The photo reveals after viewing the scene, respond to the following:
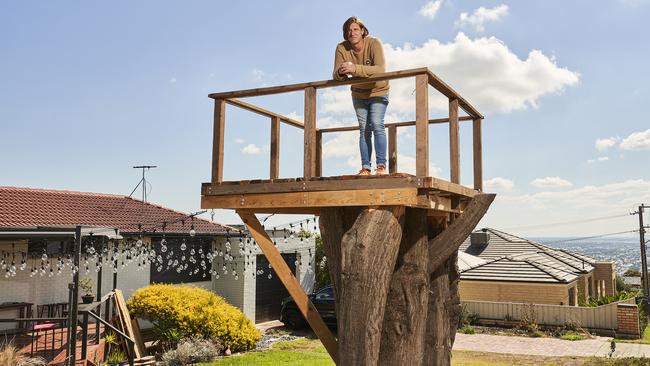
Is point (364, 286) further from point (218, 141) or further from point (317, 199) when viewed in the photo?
point (218, 141)

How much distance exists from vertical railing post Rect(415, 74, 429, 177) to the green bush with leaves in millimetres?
9554

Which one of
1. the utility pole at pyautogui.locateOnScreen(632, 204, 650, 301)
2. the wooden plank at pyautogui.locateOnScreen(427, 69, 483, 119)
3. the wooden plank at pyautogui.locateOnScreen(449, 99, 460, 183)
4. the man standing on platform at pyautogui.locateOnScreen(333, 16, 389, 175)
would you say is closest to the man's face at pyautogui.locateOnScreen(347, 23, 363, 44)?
the man standing on platform at pyautogui.locateOnScreen(333, 16, 389, 175)

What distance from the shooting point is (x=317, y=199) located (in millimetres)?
5953

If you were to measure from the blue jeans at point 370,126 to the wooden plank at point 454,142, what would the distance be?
0.91 meters

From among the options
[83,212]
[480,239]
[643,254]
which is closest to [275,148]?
[83,212]

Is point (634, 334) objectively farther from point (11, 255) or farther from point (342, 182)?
point (11, 255)

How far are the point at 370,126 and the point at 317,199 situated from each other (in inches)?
45.7

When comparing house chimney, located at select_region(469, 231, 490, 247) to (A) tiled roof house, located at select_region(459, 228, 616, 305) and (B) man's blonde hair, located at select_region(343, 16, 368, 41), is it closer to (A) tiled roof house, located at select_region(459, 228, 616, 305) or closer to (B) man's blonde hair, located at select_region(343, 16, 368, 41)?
(A) tiled roof house, located at select_region(459, 228, 616, 305)

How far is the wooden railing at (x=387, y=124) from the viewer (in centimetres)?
560

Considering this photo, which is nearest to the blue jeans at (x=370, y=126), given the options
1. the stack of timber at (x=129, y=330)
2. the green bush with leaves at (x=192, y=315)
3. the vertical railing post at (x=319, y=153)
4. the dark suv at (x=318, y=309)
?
the vertical railing post at (x=319, y=153)

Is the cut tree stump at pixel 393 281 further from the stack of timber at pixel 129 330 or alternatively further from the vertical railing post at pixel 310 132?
the stack of timber at pixel 129 330

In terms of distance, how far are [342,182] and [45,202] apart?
46.0 ft

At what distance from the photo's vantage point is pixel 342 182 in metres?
5.82

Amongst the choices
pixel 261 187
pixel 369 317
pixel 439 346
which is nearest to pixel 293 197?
pixel 261 187
